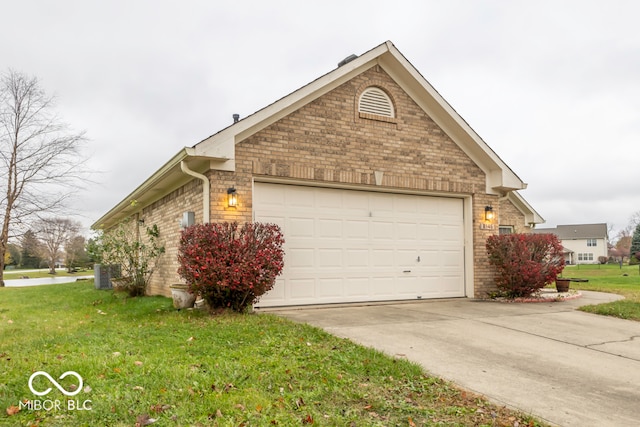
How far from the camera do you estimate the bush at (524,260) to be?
10.1 metres

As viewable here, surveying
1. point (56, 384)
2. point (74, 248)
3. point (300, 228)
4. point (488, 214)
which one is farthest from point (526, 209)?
point (74, 248)

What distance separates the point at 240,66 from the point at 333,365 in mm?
13823

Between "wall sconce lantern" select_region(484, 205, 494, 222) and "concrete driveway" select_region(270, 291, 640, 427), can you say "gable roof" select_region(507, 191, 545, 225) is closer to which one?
"wall sconce lantern" select_region(484, 205, 494, 222)

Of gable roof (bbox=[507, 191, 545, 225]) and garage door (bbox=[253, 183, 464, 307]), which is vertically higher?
gable roof (bbox=[507, 191, 545, 225])

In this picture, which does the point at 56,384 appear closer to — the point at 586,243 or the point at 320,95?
the point at 320,95

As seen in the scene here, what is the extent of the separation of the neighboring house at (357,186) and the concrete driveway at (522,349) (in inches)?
41.1

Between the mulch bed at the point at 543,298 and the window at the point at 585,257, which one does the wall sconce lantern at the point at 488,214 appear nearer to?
the mulch bed at the point at 543,298

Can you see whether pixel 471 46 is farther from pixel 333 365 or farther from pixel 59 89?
pixel 59 89

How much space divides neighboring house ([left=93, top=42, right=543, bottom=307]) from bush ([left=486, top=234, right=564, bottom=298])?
36 centimetres

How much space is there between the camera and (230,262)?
7164 mm

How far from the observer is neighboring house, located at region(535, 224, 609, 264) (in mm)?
59781

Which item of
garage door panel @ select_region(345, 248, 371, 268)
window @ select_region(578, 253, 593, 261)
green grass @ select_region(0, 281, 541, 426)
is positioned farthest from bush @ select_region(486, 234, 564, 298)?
window @ select_region(578, 253, 593, 261)

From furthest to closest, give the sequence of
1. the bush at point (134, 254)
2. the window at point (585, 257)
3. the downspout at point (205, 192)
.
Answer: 1. the window at point (585, 257)
2. the bush at point (134, 254)
3. the downspout at point (205, 192)
